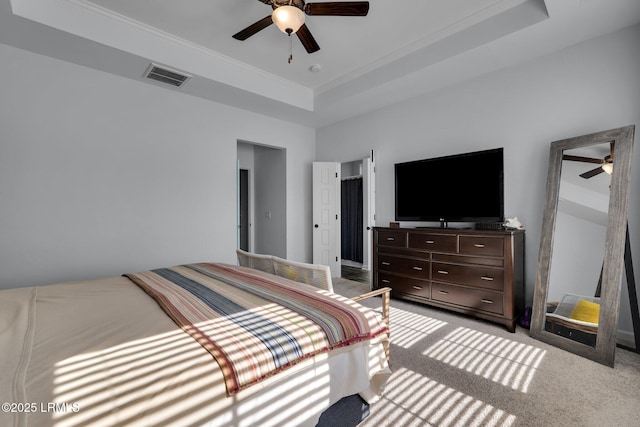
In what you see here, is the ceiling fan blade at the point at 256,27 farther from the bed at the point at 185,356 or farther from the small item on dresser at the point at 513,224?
the small item on dresser at the point at 513,224

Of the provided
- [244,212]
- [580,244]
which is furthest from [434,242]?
[244,212]

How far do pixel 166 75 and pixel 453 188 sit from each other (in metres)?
3.55

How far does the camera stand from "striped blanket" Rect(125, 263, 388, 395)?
101cm

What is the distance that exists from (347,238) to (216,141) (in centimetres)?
340

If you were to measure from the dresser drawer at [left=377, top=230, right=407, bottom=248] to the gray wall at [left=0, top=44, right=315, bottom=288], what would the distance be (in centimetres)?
211

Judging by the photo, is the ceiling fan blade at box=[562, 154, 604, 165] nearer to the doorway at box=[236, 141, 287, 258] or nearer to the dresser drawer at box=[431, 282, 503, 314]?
the dresser drawer at box=[431, 282, 503, 314]

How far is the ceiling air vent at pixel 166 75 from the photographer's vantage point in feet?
10.7

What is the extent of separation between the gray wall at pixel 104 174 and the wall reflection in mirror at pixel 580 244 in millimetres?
3808

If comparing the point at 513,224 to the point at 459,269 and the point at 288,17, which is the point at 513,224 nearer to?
the point at 459,269

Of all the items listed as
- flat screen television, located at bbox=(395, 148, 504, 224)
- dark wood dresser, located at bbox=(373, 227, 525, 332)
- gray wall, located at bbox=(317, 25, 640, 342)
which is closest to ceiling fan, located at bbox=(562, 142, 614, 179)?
gray wall, located at bbox=(317, 25, 640, 342)

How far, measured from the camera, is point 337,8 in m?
2.24

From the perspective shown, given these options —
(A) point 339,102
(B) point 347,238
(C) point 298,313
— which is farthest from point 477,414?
(B) point 347,238

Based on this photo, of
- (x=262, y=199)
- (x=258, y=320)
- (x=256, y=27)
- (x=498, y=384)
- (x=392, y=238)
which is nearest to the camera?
(x=258, y=320)

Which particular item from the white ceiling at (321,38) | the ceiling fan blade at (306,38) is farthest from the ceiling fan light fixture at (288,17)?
the white ceiling at (321,38)
